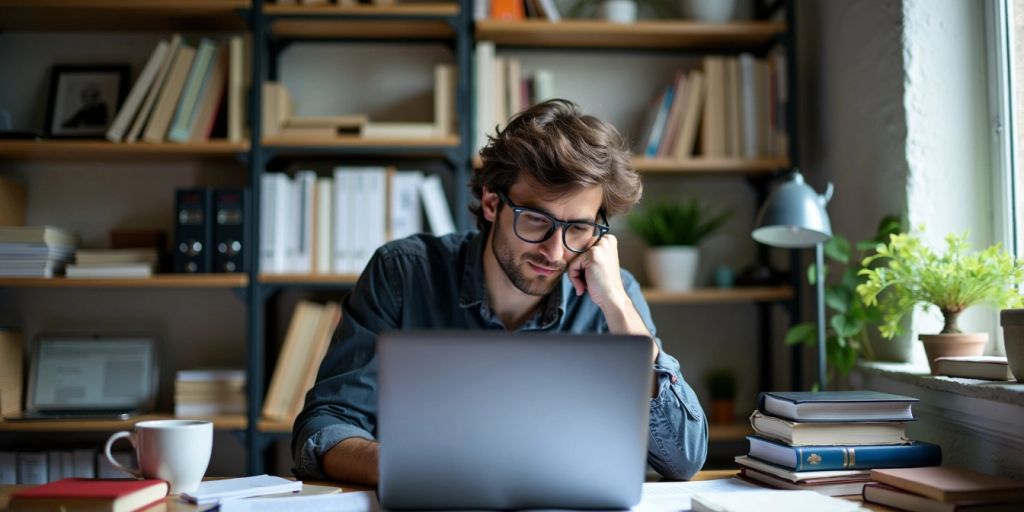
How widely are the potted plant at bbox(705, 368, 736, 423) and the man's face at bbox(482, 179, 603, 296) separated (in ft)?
3.91

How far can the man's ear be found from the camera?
1.59 metres

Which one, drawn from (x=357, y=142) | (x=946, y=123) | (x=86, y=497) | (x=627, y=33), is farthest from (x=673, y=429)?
(x=627, y=33)

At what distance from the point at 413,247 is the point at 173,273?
1078 mm

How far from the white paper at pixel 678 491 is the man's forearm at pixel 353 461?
367mm

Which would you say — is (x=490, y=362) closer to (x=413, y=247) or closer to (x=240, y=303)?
(x=413, y=247)

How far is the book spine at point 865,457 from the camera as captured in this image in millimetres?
1151

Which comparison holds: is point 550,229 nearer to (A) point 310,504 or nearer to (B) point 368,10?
(A) point 310,504

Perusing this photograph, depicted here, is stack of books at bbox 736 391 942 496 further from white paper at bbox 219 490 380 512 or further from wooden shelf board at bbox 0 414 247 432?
wooden shelf board at bbox 0 414 247 432

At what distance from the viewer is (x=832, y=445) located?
118 centimetres

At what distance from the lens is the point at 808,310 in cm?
252

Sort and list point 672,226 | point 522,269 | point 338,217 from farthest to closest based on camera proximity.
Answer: point 672,226 < point 338,217 < point 522,269

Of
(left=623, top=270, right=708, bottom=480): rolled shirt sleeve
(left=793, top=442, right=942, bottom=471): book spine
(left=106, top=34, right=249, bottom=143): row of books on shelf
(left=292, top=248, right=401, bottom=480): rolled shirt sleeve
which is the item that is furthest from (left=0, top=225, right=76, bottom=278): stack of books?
(left=793, top=442, right=942, bottom=471): book spine

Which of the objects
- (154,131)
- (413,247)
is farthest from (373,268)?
(154,131)

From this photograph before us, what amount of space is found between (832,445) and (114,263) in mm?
1999
